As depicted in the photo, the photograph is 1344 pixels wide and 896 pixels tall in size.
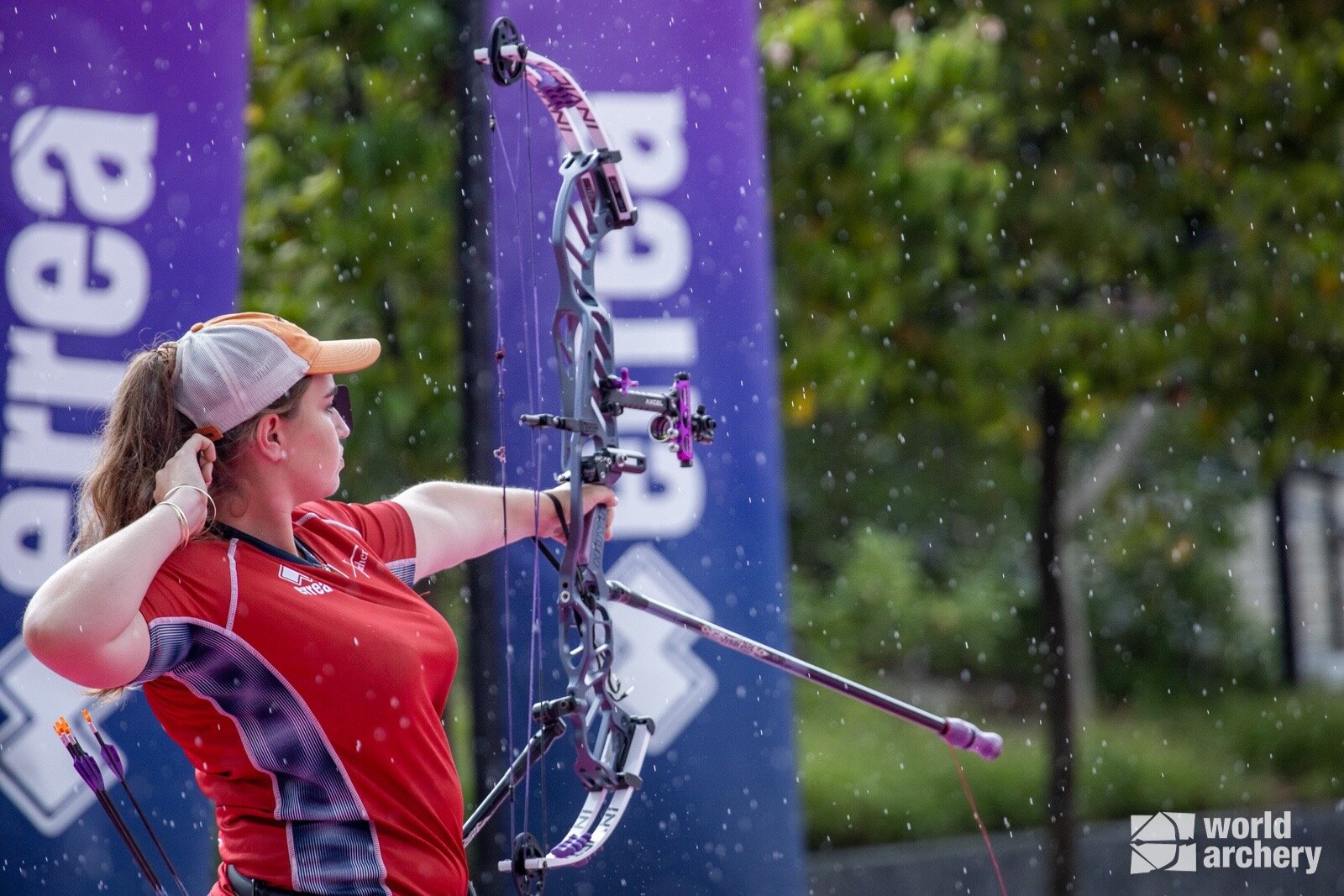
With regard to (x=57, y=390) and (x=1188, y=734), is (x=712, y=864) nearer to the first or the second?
(x=57, y=390)

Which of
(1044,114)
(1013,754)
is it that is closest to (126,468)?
(1044,114)

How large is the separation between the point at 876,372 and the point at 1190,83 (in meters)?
1.69

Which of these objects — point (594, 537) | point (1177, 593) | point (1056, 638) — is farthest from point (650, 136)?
point (1177, 593)

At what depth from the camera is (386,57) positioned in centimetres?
557

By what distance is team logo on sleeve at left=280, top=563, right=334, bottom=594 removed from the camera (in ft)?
6.75

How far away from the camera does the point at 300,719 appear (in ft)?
6.53

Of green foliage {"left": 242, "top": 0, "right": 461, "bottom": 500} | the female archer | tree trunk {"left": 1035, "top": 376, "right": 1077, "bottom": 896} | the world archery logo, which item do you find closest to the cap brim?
the female archer

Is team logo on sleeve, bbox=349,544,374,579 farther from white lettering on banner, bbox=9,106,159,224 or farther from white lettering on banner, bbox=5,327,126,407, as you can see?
white lettering on banner, bbox=9,106,159,224

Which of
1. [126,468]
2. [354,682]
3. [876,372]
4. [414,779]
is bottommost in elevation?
[414,779]

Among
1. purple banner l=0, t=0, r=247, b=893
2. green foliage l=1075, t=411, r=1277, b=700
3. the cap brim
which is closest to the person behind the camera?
the cap brim

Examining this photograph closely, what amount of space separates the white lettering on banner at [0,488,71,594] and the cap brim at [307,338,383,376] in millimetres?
1736

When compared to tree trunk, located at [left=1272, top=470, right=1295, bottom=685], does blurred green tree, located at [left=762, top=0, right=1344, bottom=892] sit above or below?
above

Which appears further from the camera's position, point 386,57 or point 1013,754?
point 1013,754

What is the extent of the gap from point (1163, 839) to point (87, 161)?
336 centimetres
